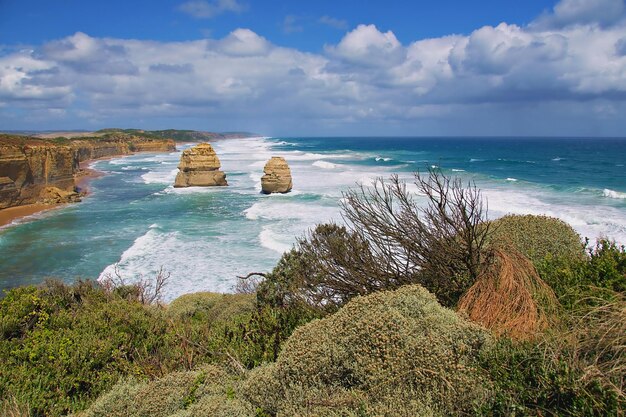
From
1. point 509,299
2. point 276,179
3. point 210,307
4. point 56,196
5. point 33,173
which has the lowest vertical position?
point 56,196

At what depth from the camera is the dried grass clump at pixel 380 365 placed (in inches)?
149

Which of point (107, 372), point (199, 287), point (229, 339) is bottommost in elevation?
point (199, 287)

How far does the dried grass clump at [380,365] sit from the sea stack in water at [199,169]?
46.1 metres

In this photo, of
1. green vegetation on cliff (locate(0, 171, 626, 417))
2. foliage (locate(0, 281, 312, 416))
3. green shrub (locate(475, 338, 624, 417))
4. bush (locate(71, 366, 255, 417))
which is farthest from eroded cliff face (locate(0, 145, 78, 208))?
green shrub (locate(475, 338, 624, 417))

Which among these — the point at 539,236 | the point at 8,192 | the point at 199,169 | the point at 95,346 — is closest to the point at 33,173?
the point at 8,192

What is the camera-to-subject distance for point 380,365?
4.02 m

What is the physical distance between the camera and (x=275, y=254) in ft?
73.6

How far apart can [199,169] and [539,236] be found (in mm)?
43020

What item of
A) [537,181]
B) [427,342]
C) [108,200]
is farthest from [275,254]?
[537,181]

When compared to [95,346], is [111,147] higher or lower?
higher

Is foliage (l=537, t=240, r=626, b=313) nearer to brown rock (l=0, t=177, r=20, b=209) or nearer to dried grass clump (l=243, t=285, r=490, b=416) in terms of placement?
dried grass clump (l=243, t=285, r=490, b=416)

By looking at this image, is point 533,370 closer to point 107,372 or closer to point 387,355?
point 387,355

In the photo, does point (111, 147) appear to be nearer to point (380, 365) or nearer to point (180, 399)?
point (180, 399)

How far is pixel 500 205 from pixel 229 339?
3074 cm
